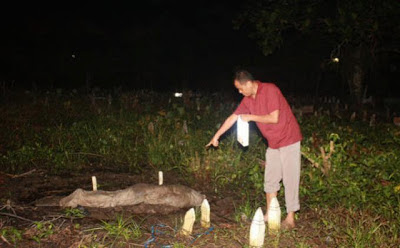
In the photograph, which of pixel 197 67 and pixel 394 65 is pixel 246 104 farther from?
pixel 394 65

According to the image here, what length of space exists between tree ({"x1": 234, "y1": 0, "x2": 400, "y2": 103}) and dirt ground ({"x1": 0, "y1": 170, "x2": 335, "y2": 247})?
6.51 meters

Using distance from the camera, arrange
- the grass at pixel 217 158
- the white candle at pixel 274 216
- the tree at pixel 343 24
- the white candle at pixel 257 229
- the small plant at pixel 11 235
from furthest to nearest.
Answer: the tree at pixel 343 24 → the grass at pixel 217 158 → the white candle at pixel 274 216 → the small plant at pixel 11 235 → the white candle at pixel 257 229

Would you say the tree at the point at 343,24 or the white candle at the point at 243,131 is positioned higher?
the tree at the point at 343,24

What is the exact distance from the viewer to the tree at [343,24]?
9.21m

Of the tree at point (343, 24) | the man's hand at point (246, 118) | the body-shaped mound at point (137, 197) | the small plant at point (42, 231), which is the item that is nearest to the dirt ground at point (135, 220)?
the small plant at point (42, 231)

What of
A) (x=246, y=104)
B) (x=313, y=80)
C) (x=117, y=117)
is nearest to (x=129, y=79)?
(x=313, y=80)

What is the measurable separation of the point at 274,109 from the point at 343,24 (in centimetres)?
680

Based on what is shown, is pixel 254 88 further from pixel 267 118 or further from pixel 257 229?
pixel 257 229

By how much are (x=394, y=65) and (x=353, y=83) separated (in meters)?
14.7

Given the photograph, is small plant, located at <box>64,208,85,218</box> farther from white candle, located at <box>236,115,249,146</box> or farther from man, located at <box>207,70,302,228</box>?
man, located at <box>207,70,302,228</box>

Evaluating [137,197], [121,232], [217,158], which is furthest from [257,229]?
[217,158]

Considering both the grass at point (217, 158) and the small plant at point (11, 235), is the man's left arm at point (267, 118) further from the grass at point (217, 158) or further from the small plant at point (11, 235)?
the small plant at point (11, 235)

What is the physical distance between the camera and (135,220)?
13.4ft

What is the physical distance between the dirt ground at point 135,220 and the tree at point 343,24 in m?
6.51
